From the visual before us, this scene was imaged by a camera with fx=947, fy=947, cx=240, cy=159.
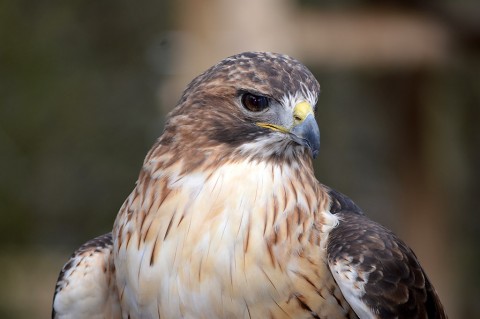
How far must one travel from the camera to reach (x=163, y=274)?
3.25m

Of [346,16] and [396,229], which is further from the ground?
[346,16]

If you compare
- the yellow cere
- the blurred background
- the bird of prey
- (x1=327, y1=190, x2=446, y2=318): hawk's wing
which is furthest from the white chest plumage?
the blurred background

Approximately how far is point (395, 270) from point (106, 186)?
7.89m

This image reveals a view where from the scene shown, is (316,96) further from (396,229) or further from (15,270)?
(15,270)

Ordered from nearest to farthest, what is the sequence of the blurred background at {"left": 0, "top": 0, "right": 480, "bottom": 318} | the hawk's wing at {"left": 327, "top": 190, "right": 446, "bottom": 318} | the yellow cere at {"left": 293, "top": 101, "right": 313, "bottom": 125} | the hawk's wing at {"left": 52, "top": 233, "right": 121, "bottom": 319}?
the hawk's wing at {"left": 327, "top": 190, "right": 446, "bottom": 318}
the yellow cere at {"left": 293, "top": 101, "right": 313, "bottom": 125}
the hawk's wing at {"left": 52, "top": 233, "right": 121, "bottom": 319}
the blurred background at {"left": 0, "top": 0, "right": 480, "bottom": 318}

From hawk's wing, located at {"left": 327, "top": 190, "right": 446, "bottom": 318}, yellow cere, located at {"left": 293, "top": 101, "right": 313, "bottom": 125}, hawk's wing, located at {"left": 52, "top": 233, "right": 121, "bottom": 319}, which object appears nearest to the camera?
hawk's wing, located at {"left": 327, "top": 190, "right": 446, "bottom": 318}

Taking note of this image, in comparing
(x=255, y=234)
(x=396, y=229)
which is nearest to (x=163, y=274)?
(x=255, y=234)

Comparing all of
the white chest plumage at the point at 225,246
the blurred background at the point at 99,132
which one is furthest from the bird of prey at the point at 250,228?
the blurred background at the point at 99,132

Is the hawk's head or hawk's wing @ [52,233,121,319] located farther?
hawk's wing @ [52,233,121,319]

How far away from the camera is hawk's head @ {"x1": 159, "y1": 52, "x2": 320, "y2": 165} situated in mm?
3229

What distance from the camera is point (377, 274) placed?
10.2 feet

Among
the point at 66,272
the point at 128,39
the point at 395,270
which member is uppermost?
the point at 395,270

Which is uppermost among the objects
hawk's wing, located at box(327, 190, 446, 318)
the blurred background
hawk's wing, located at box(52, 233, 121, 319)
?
hawk's wing, located at box(327, 190, 446, 318)

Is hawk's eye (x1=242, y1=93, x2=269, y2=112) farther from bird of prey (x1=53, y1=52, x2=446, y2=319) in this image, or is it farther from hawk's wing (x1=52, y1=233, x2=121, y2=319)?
hawk's wing (x1=52, y1=233, x2=121, y2=319)
